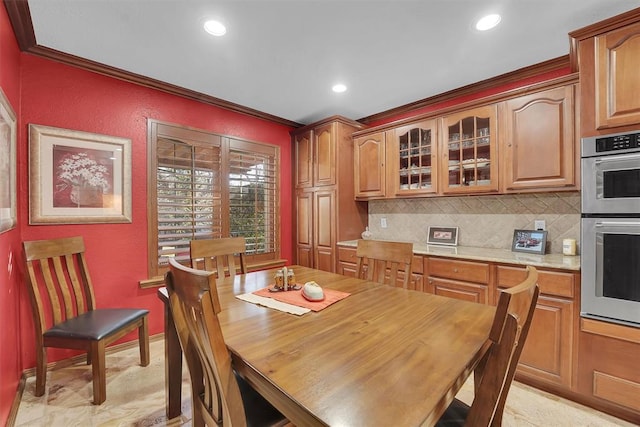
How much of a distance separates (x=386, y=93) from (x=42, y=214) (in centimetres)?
319

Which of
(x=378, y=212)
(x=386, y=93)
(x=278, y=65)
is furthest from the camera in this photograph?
(x=378, y=212)

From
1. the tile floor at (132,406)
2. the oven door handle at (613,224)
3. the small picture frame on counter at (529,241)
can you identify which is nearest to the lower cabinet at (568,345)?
the tile floor at (132,406)

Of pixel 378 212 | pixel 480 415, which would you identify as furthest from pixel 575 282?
pixel 378 212

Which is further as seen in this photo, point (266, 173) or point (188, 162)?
point (266, 173)

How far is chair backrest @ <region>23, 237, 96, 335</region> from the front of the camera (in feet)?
6.68

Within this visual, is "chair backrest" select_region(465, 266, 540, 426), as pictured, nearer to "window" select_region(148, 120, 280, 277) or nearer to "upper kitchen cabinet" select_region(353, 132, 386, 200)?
"upper kitchen cabinet" select_region(353, 132, 386, 200)

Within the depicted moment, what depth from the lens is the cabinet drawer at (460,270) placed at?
2.29 m

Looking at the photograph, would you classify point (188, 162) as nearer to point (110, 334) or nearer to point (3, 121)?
point (3, 121)

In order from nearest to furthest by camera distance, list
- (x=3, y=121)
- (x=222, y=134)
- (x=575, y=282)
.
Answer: (x=3, y=121)
(x=575, y=282)
(x=222, y=134)

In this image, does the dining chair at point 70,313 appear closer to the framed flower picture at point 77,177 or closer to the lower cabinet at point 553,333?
the framed flower picture at point 77,177

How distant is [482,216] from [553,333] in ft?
3.91

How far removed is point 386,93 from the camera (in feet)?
9.82

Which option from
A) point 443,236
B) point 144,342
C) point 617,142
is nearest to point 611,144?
point 617,142

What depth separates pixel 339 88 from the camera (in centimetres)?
285
